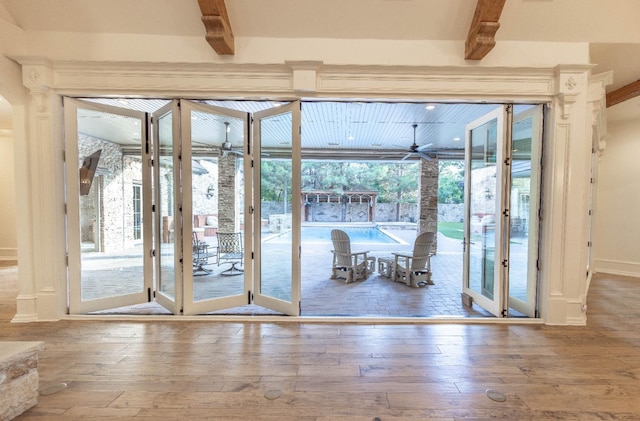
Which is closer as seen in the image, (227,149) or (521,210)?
(521,210)

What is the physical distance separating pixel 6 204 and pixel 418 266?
958 centimetres

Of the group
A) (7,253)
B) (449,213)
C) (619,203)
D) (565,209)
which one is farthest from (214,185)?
(449,213)

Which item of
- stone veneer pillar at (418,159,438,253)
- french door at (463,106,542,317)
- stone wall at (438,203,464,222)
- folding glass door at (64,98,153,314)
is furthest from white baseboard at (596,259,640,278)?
stone wall at (438,203,464,222)

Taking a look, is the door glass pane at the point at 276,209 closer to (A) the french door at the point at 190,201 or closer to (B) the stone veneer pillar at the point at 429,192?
(A) the french door at the point at 190,201

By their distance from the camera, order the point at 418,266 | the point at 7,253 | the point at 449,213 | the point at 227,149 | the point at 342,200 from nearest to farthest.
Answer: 1. the point at 227,149
2. the point at 418,266
3. the point at 7,253
4. the point at 342,200
5. the point at 449,213

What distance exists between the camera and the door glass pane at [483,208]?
3.55 metres

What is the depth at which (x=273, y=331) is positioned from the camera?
2.98 m

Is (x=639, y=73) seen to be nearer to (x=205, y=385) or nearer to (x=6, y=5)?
(x=205, y=385)

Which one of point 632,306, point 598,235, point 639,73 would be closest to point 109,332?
point 632,306

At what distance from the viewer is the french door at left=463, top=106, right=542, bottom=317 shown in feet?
10.8

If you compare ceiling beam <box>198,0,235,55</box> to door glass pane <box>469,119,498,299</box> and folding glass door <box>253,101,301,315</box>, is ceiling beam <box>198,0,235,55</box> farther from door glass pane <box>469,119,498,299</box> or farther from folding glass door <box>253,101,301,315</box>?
door glass pane <box>469,119,498,299</box>

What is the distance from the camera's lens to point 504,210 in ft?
10.8

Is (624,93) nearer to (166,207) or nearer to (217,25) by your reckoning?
(217,25)

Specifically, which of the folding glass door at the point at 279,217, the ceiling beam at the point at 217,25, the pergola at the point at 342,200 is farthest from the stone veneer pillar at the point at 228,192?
the pergola at the point at 342,200
